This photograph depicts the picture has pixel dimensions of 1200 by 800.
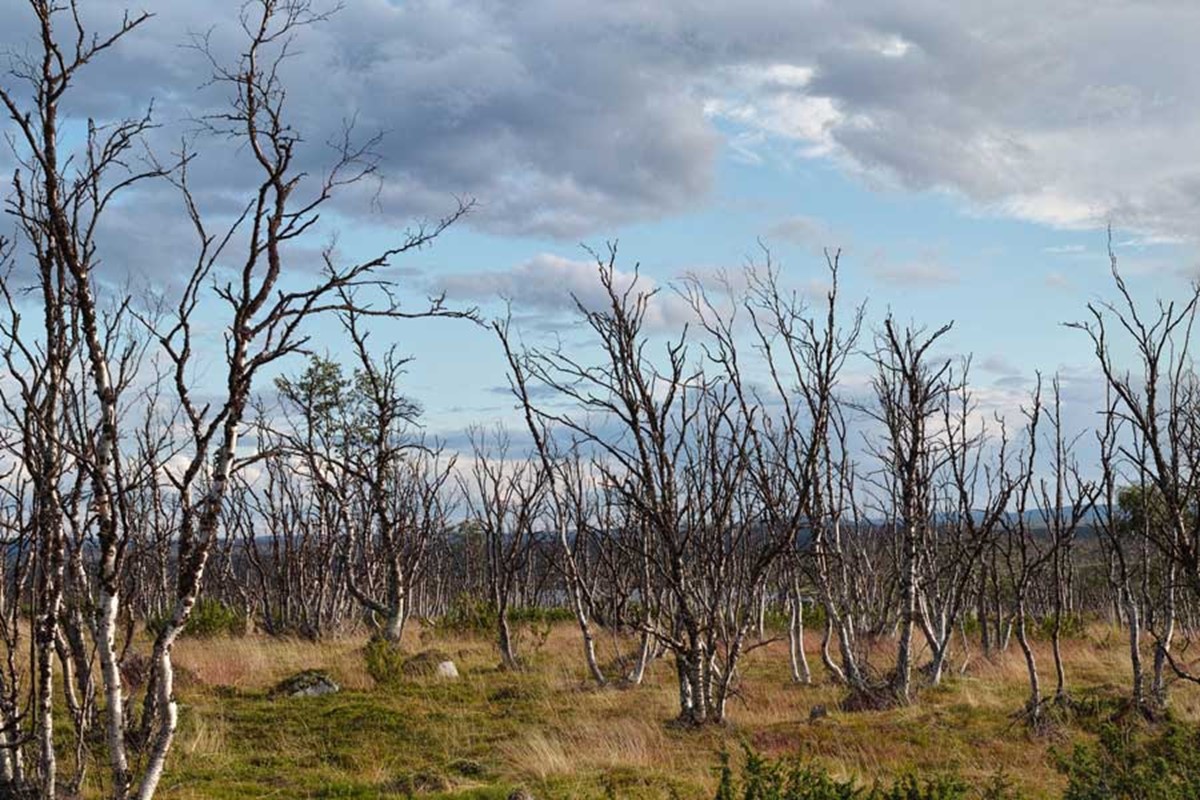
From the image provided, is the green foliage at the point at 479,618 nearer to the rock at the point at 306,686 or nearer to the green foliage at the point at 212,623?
the green foliage at the point at 212,623

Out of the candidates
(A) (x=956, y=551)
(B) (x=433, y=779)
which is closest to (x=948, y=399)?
(A) (x=956, y=551)

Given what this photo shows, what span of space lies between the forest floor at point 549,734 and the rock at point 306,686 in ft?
0.59

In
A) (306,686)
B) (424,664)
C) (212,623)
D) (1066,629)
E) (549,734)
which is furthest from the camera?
(1066,629)

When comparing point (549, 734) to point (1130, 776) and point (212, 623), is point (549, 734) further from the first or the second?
point (212, 623)

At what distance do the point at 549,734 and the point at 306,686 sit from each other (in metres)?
4.37

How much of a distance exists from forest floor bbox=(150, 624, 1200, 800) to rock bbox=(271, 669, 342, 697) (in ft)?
0.59

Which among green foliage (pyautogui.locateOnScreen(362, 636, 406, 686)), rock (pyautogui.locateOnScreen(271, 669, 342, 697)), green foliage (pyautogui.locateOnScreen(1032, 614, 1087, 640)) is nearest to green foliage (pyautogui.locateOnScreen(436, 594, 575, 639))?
green foliage (pyautogui.locateOnScreen(362, 636, 406, 686))

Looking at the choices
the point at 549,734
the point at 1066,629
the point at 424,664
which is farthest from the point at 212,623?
the point at 1066,629

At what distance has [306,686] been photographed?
1447cm

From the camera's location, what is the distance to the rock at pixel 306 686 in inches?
565

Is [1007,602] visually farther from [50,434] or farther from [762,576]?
[50,434]

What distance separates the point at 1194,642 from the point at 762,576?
43.6 feet

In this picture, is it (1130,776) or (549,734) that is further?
(549,734)

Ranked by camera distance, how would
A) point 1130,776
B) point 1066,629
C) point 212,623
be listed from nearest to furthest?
point 1130,776 < point 212,623 < point 1066,629
